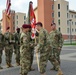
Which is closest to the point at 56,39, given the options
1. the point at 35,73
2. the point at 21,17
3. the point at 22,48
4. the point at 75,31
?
the point at 35,73

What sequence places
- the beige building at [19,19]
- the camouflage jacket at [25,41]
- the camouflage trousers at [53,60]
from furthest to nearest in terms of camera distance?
the beige building at [19,19] < the camouflage trousers at [53,60] < the camouflage jacket at [25,41]

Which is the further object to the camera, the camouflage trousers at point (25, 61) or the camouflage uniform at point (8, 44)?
the camouflage uniform at point (8, 44)

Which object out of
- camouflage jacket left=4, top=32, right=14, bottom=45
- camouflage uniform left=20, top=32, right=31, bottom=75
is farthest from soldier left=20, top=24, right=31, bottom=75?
camouflage jacket left=4, top=32, right=14, bottom=45

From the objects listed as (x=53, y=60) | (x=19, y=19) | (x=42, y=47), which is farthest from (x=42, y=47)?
(x=19, y=19)

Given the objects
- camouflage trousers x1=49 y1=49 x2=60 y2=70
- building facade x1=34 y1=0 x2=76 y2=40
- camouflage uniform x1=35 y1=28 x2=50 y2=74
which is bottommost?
camouflage trousers x1=49 y1=49 x2=60 y2=70

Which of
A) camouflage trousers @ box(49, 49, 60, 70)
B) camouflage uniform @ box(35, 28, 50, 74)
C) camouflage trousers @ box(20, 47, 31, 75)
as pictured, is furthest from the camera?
camouflage trousers @ box(49, 49, 60, 70)

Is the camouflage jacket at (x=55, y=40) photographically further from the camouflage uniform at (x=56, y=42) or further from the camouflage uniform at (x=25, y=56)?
the camouflage uniform at (x=25, y=56)

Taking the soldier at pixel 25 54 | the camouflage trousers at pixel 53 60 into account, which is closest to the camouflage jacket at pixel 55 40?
the camouflage trousers at pixel 53 60

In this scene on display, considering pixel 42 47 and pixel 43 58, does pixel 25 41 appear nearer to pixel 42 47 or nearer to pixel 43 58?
pixel 42 47

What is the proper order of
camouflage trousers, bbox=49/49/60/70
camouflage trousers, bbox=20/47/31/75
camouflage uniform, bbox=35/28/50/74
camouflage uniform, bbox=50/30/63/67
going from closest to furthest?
camouflage trousers, bbox=20/47/31/75 → camouflage uniform, bbox=35/28/50/74 → camouflage trousers, bbox=49/49/60/70 → camouflage uniform, bbox=50/30/63/67

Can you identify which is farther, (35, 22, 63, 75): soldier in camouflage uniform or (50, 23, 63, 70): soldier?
(50, 23, 63, 70): soldier

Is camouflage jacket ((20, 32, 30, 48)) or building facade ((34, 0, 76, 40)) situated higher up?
building facade ((34, 0, 76, 40))

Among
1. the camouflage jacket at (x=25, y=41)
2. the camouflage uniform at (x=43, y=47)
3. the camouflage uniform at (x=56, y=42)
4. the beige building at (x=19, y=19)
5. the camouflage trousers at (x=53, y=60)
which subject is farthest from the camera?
the beige building at (x=19, y=19)

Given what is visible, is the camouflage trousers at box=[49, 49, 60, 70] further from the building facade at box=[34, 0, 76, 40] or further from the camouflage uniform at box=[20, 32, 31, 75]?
the building facade at box=[34, 0, 76, 40]
